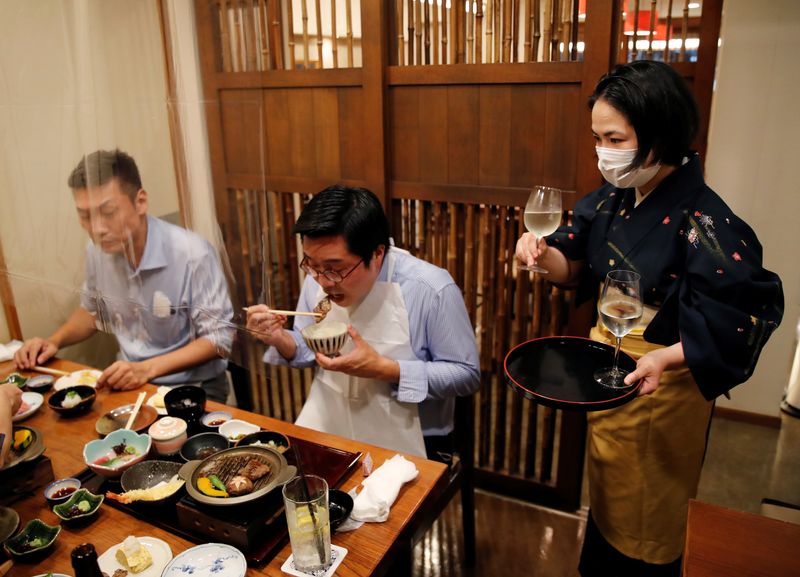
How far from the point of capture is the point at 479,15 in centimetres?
244

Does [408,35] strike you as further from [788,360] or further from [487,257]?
[788,360]

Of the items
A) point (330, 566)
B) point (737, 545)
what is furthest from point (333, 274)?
point (737, 545)

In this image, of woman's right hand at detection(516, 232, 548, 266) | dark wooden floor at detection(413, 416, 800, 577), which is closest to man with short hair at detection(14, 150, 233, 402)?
woman's right hand at detection(516, 232, 548, 266)

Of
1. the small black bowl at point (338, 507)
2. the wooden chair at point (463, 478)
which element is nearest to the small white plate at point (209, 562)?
the small black bowl at point (338, 507)

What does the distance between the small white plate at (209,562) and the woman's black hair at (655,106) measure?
1.42 metres

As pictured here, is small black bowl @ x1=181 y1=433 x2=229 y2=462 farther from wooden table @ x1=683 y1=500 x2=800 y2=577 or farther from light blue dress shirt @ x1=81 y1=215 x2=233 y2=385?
wooden table @ x1=683 y1=500 x2=800 y2=577

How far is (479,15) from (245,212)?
1204 millimetres

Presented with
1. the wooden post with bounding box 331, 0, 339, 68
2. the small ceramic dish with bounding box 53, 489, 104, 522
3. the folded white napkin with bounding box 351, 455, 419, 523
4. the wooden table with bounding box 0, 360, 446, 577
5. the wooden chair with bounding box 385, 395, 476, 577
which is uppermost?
the wooden post with bounding box 331, 0, 339, 68

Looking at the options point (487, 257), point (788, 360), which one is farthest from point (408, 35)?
point (788, 360)

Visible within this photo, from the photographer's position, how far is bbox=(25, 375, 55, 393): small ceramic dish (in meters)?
2.16

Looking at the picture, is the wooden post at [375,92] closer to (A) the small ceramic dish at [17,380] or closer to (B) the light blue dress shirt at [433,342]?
(B) the light blue dress shirt at [433,342]

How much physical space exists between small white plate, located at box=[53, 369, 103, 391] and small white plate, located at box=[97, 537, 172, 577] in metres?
0.93

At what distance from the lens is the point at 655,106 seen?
1.65 m

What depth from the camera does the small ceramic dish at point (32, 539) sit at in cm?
135
